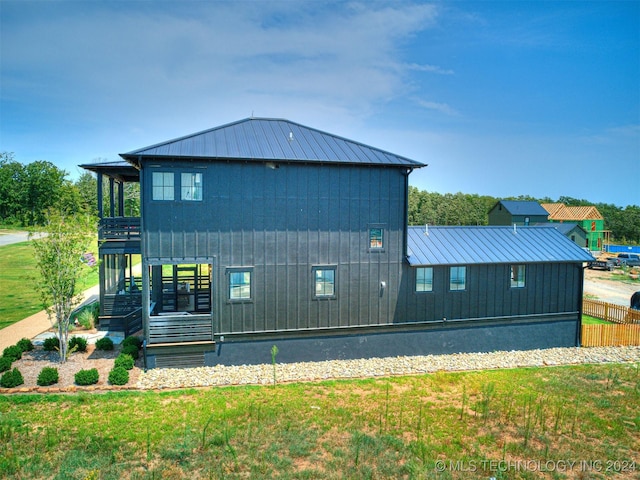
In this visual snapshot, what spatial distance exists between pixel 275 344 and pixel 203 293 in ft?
15.7

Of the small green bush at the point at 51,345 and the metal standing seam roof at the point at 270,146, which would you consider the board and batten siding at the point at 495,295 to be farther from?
the small green bush at the point at 51,345

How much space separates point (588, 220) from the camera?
199ft

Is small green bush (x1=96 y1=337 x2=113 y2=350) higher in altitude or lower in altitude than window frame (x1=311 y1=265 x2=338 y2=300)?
lower

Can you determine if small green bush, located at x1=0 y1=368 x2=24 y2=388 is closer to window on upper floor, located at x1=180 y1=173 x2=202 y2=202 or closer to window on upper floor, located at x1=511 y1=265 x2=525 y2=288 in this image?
window on upper floor, located at x1=180 y1=173 x2=202 y2=202

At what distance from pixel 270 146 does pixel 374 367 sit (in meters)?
8.47

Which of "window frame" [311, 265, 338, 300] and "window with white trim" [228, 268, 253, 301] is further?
"window frame" [311, 265, 338, 300]

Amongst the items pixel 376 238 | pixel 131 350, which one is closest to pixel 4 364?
pixel 131 350

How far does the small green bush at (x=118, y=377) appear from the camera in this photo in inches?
517

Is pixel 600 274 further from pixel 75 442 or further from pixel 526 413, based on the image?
pixel 75 442

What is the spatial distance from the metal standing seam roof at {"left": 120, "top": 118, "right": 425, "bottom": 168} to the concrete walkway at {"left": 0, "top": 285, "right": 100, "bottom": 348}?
8043 mm

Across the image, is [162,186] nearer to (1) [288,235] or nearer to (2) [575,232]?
(1) [288,235]

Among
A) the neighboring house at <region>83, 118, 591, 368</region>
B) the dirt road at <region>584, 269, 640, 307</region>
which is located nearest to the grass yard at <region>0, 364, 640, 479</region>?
the neighboring house at <region>83, 118, 591, 368</region>

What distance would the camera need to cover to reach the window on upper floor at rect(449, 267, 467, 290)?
1714cm

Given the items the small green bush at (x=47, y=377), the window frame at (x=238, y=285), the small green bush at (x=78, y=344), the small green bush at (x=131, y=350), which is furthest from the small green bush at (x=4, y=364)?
the window frame at (x=238, y=285)
